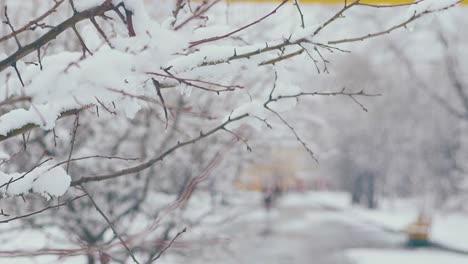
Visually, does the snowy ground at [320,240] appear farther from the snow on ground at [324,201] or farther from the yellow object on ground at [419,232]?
the snow on ground at [324,201]

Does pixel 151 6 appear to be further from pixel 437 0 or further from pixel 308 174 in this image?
pixel 308 174

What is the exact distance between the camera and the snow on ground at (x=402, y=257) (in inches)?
677

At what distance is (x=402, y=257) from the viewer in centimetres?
1811

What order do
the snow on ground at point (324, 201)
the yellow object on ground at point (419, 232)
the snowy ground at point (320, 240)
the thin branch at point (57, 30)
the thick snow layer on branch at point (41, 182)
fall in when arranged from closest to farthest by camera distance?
the thin branch at point (57, 30) < the thick snow layer on branch at point (41, 182) < the snowy ground at point (320, 240) < the yellow object on ground at point (419, 232) < the snow on ground at point (324, 201)

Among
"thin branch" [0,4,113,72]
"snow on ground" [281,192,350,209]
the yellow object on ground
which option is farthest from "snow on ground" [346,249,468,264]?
"snow on ground" [281,192,350,209]

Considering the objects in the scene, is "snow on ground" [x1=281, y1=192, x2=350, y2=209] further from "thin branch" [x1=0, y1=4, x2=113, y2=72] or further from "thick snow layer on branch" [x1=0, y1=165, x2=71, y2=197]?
"thin branch" [x1=0, y1=4, x2=113, y2=72]

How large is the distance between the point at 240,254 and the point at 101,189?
11060 mm

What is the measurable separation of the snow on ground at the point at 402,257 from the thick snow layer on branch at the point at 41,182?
630 inches

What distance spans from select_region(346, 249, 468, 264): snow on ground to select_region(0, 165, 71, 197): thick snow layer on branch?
1601 centimetres

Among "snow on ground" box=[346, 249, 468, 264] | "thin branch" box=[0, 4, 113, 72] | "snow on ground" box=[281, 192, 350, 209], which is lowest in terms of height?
"thin branch" box=[0, 4, 113, 72]

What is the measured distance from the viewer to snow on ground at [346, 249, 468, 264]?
17188mm

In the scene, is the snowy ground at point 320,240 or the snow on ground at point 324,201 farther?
the snow on ground at point 324,201

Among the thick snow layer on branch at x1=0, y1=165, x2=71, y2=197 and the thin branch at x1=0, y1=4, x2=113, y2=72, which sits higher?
the thin branch at x1=0, y1=4, x2=113, y2=72

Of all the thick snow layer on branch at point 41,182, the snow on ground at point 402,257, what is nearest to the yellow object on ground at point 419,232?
the snow on ground at point 402,257
